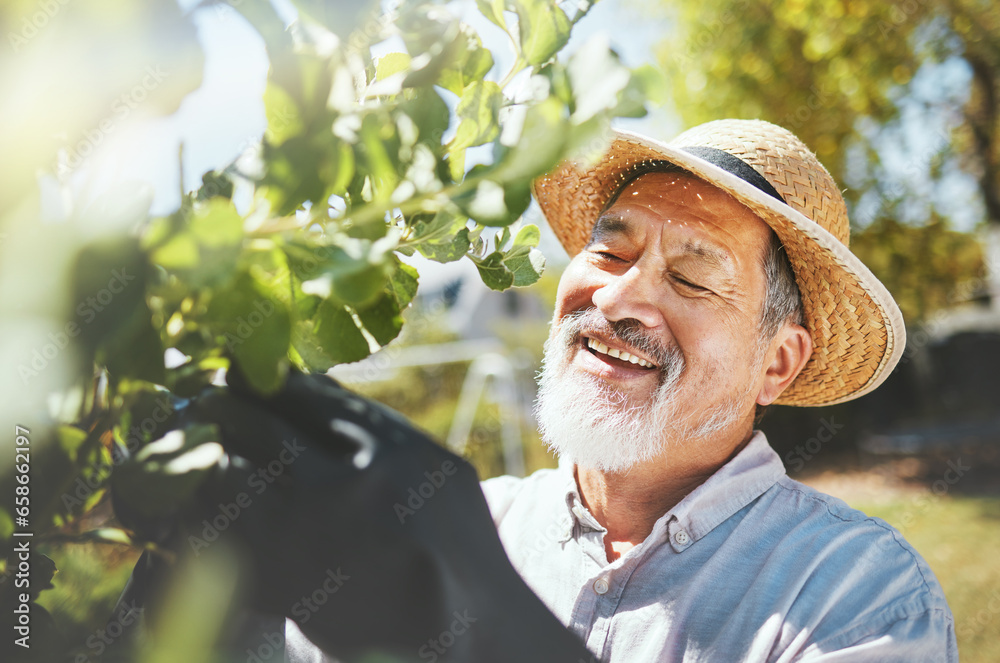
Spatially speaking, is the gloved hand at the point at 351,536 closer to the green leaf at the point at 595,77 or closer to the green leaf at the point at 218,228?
the green leaf at the point at 218,228

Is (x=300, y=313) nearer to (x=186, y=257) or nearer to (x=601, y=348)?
(x=186, y=257)

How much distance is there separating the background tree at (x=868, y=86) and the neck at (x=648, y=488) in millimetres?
5186

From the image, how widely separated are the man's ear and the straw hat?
0.14 feet

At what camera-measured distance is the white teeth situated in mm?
1580

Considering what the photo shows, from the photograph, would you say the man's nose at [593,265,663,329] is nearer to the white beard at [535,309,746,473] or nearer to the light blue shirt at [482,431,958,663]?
the white beard at [535,309,746,473]

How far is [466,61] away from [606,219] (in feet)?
3.70

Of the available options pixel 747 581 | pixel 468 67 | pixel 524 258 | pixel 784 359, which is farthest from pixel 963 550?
pixel 468 67

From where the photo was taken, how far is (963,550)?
246 inches

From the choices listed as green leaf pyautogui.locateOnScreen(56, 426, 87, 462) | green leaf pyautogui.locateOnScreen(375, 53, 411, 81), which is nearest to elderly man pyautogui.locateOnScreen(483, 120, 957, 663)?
green leaf pyautogui.locateOnScreen(375, 53, 411, 81)

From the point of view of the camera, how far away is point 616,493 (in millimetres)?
1620

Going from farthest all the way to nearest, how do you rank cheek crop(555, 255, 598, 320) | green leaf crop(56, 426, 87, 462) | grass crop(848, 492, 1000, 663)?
1. grass crop(848, 492, 1000, 663)
2. cheek crop(555, 255, 598, 320)
3. green leaf crop(56, 426, 87, 462)

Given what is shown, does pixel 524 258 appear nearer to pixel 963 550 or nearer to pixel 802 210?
pixel 802 210

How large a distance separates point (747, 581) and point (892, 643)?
0.26 meters

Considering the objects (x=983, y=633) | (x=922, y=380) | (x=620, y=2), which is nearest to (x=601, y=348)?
(x=983, y=633)
